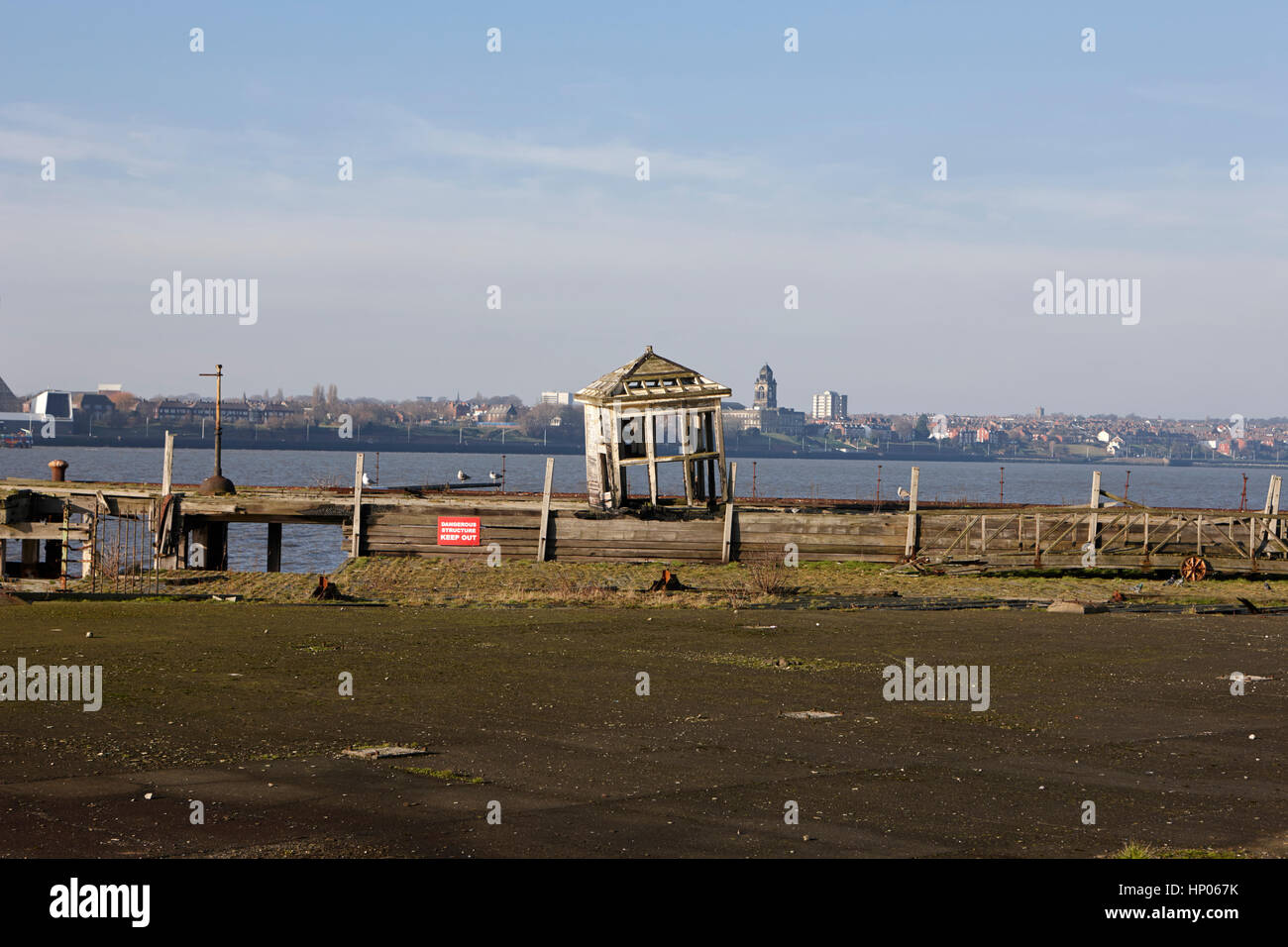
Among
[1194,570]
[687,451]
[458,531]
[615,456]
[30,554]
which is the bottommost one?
[30,554]

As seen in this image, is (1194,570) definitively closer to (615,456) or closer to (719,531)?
(719,531)

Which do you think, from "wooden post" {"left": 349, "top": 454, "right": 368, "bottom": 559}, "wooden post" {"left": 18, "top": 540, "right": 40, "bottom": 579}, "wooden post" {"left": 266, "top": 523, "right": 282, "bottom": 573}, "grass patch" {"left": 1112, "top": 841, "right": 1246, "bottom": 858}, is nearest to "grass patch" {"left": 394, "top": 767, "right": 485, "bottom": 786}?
"grass patch" {"left": 1112, "top": 841, "right": 1246, "bottom": 858}

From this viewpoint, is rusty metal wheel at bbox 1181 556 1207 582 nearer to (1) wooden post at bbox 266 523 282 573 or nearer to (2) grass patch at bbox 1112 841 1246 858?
(2) grass patch at bbox 1112 841 1246 858

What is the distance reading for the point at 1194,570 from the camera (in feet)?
107

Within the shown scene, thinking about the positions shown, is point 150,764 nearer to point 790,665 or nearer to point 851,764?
point 851,764

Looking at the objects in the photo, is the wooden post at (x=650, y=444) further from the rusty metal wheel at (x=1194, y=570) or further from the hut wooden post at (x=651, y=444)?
the rusty metal wheel at (x=1194, y=570)

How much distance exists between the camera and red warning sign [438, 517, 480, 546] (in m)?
35.7

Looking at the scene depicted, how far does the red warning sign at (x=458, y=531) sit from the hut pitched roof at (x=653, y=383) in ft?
16.9

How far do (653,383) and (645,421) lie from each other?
4.86 ft

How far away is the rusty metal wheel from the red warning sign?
1911cm

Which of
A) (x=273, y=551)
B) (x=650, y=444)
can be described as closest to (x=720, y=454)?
(x=650, y=444)

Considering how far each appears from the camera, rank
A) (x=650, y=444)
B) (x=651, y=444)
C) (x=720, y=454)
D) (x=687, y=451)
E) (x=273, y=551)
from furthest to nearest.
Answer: (x=273, y=551) < (x=720, y=454) < (x=687, y=451) < (x=650, y=444) < (x=651, y=444)

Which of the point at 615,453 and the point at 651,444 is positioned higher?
the point at 651,444
